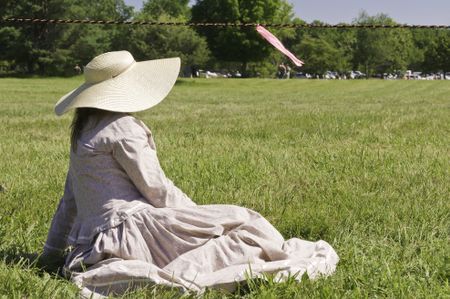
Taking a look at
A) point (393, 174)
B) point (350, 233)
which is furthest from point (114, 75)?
point (393, 174)

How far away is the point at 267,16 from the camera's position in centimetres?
6119

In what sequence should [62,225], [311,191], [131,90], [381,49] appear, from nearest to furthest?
[131,90] < [62,225] < [311,191] < [381,49]

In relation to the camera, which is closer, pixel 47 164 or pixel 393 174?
pixel 393 174

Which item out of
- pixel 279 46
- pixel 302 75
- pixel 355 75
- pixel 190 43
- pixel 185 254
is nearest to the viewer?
pixel 185 254

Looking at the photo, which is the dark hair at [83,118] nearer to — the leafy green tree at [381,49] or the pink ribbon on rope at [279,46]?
the pink ribbon on rope at [279,46]

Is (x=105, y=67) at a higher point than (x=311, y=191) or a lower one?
higher

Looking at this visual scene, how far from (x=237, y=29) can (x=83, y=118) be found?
5929 centimetres

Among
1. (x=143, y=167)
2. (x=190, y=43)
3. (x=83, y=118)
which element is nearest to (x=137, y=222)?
(x=143, y=167)

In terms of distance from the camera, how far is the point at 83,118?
376 centimetres

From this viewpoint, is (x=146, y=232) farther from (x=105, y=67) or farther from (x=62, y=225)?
(x=105, y=67)

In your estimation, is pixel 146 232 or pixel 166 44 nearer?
pixel 146 232

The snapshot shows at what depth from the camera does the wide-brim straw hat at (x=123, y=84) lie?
11.9 ft

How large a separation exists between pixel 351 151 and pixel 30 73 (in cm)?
5317

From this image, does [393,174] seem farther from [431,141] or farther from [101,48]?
[101,48]
